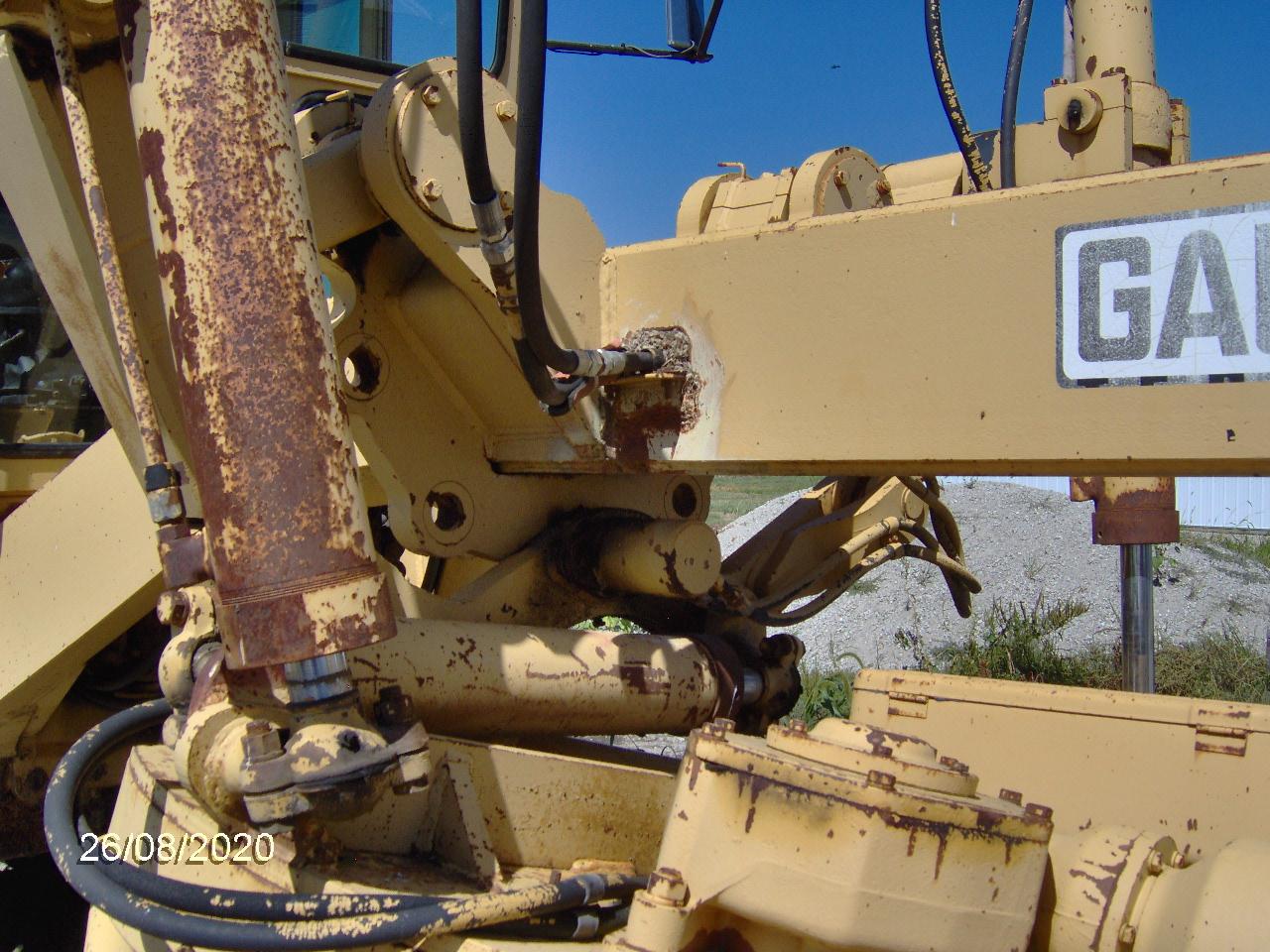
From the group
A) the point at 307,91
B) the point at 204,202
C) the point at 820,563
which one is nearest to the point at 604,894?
the point at 204,202

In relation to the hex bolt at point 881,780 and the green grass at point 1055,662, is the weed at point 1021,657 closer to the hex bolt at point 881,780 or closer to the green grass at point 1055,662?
the green grass at point 1055,662

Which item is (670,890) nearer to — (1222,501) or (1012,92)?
(1012,92)

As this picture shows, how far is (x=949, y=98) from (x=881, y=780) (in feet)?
5.44

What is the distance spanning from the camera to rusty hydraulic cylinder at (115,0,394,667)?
1617 millimetres

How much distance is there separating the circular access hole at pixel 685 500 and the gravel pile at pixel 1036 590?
17.6ft

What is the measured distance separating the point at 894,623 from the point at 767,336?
777 centimetres

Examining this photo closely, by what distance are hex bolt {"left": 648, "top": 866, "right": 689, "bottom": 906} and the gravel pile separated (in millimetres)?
6499

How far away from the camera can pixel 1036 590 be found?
34.1 ft

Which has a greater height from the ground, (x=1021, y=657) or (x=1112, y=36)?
(x=1112, y=36)

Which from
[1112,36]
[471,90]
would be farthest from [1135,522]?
[471,90]

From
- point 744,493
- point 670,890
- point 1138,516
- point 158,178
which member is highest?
point 158,178

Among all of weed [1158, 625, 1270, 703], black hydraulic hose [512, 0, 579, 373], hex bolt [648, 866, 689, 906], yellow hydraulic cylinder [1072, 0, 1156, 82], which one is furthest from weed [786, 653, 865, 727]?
hex bolt [648, 866, 689, 906]

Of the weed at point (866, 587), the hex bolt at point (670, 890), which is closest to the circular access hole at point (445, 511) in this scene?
the hex bolt at point (670, 890)
